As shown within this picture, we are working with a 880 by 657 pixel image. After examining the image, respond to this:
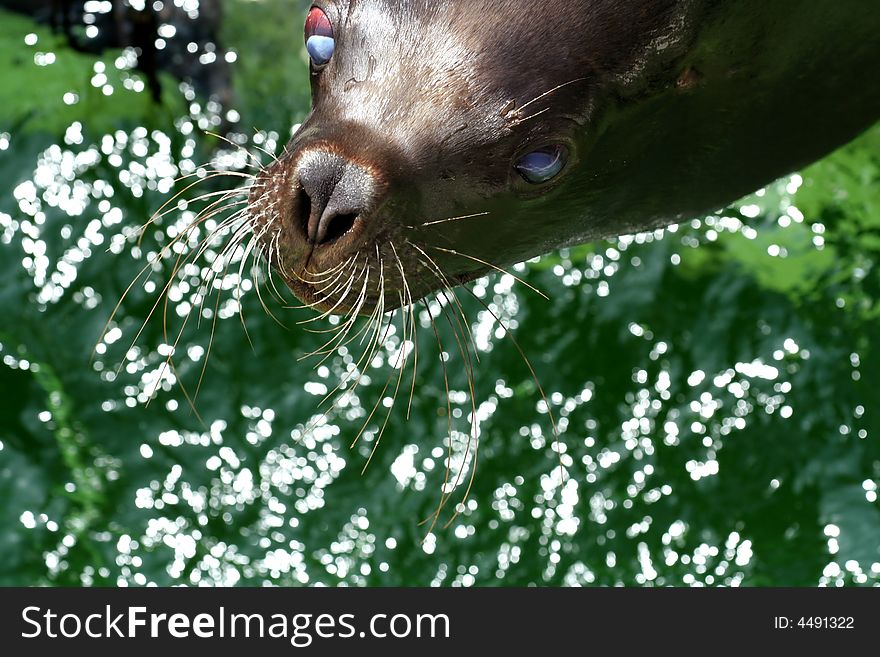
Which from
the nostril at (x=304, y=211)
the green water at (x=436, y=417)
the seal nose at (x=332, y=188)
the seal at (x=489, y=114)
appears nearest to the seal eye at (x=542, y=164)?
the seal at (x=489, y=114)

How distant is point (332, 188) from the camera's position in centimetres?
254

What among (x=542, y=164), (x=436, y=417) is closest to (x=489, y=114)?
(x=542, y=164)

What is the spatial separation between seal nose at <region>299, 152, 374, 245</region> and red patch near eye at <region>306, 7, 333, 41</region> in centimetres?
37

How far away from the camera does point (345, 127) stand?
→ 261 centimetres

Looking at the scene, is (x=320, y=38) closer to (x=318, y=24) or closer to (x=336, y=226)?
(x=318, y=24)

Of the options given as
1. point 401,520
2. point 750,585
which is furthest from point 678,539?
point 401,520

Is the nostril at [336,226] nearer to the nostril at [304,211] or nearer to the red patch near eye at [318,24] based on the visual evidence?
the nostril at [304,211]

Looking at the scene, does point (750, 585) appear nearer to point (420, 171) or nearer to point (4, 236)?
point (420, 171)

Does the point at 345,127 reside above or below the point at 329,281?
above

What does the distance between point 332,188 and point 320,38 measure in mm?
442

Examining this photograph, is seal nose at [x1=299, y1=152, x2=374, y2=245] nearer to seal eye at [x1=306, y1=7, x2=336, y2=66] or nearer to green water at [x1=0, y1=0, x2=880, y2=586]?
seal eye at [x1=306, y1=7, x2=336, y2=66]

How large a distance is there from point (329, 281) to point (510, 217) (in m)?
0.51
